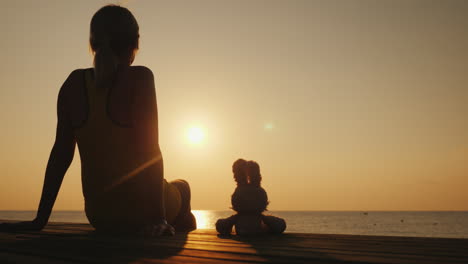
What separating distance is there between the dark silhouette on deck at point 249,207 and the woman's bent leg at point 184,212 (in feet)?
1.01

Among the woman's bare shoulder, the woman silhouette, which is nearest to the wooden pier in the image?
the woman silhouette

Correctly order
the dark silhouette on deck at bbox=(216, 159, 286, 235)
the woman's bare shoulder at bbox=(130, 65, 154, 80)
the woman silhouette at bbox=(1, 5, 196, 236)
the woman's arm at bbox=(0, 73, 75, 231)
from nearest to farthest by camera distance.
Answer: the woman silhouette at bbox=(1, 5, 196, 236) → the woman's bare shoulder at bbox=(130, 65, 154, 80) → the woman's arm at bbox=(0, 73, 75, 231) → the dark silhouette on deck at bbox=(216, 159, 286, 235)

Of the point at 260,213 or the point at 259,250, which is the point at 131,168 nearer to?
the point at 259,250

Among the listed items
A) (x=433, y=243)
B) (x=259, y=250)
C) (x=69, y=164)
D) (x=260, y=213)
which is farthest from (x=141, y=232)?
(x=433, y=243)

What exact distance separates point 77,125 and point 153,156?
2.41ft

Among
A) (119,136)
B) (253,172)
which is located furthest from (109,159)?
(253,172)

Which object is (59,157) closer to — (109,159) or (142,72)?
(109,159)

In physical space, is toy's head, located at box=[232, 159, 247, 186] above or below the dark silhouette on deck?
above

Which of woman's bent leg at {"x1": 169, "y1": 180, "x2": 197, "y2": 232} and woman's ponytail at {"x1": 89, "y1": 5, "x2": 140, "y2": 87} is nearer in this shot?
woman's ponytail at {"x1": 89, "y1": 5, "x2": 140, "y2": 87}

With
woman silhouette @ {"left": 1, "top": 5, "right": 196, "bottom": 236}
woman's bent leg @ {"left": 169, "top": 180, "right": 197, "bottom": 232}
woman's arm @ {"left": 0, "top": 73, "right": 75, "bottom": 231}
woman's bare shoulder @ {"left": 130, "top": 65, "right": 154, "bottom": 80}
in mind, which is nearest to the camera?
woman silhouette @ {"left": 1, "top": 5, "right": 196, "bottom": 236}

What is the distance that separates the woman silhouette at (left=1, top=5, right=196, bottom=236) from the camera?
3430 millimetres

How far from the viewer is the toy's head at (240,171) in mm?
5039

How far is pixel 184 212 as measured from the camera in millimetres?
4363

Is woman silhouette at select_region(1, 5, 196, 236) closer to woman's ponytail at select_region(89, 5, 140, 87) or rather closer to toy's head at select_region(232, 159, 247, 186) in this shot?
woman's ponytail at select_region(89, 5, 140, 87)
